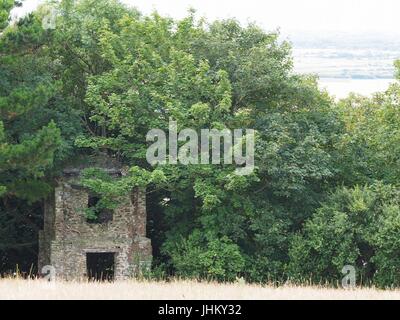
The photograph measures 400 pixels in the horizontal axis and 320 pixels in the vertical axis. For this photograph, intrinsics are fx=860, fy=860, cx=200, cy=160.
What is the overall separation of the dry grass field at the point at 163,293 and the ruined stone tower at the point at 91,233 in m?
11.8

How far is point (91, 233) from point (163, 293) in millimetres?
13967

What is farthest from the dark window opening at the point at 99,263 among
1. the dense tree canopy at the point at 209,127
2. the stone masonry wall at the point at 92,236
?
the stone masonry wall at the point at 92,236

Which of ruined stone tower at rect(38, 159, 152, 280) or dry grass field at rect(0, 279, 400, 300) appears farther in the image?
ruined stone tower at rect(38, 159, 152, 280)

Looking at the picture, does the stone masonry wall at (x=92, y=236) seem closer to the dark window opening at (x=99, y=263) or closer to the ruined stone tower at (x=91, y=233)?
the ruined stone tower at (x=91, y=233)

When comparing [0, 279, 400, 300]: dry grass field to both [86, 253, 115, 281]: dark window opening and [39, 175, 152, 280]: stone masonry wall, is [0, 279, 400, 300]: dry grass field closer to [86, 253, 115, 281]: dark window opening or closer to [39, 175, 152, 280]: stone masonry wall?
[39, 175, 152, 280]: stone masonry wall

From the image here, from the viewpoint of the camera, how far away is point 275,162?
2891cm

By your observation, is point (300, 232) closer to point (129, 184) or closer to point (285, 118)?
point (285, 118)

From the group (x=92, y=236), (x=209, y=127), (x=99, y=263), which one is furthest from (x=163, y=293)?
(x=99, y=263)

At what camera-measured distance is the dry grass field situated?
15648 millimetres

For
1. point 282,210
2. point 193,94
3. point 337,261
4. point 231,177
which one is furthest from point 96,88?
point 337,261

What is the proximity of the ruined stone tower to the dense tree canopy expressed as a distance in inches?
26.3

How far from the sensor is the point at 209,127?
2900 centimetres

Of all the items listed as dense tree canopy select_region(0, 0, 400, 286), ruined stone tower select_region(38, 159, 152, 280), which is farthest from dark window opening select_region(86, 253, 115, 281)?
ruined stone tower select_region(38, 159, 152, 280)

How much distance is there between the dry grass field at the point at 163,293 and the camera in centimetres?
1565
